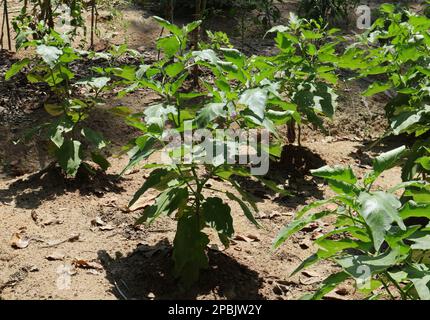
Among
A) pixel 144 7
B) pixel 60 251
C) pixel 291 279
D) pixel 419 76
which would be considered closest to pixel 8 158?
pixel 60 251

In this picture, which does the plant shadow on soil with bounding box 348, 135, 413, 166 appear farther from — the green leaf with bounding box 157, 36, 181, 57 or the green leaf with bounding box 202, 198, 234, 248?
the green leaf with bounding box 157, 36, 181, 57

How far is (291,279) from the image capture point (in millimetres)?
3572

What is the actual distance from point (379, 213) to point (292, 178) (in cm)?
262

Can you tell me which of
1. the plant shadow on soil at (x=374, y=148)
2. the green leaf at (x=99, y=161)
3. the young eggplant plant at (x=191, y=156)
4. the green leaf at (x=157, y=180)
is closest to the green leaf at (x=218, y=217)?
the young eggplant plant at (x=191, y=156)

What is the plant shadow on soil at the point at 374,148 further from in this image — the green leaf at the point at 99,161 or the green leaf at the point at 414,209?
the green leaf at the point at 414,209

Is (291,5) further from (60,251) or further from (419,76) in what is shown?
(60,251)

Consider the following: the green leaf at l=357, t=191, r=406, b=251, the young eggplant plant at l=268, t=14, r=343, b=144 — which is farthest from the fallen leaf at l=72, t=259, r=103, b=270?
the young eggplant plant at l=268, t=14, r=343, b=144

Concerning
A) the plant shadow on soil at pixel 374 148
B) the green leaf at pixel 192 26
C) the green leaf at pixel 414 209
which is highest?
the green leaf at pixel 192 26

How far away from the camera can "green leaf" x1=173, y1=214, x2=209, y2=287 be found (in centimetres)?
321

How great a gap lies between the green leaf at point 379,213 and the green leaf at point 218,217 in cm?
104

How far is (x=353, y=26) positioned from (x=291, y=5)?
102 centimetres

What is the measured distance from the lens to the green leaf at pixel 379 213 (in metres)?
2.15

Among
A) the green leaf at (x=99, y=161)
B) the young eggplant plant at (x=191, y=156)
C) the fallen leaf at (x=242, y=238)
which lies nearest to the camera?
the young eggplant plant at (x=191, y=156)

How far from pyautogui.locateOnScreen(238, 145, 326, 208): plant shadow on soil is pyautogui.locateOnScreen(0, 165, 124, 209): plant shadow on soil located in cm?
102
